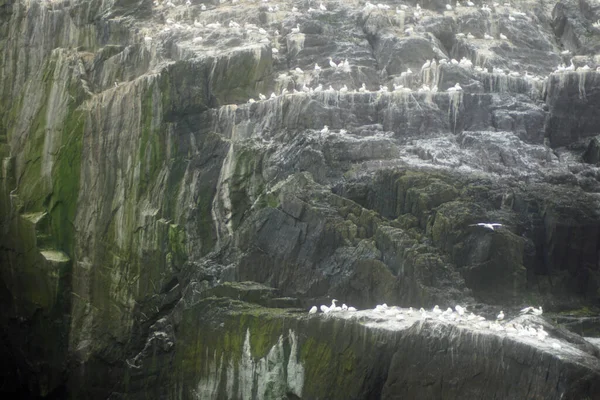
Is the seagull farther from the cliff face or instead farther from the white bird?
the white bird

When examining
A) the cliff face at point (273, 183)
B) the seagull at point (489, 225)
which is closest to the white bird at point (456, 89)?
the cliff face at point (273, 183)

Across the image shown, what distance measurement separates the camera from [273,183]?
37.7 metres

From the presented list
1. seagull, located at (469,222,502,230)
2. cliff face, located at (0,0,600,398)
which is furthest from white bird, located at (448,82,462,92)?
seagull, located at (469,222,502,230)

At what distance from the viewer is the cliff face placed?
33594mm

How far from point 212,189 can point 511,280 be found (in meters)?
11.6

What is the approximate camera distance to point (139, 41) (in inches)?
1804

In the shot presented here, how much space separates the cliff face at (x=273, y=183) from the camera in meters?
33.6

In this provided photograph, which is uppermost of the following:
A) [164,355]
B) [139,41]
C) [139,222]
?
[139,41]

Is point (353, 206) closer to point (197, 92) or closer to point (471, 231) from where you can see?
point (471, 231)

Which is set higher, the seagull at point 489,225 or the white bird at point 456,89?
the white bird at point 456,89

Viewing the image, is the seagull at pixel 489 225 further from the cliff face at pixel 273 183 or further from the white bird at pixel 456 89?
the white bird at pixel 456 89

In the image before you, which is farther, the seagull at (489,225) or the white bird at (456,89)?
the white bird at (456,89)

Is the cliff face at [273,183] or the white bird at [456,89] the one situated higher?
the white bird at [456,89]

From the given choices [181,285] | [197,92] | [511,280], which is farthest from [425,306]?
[197,92]
